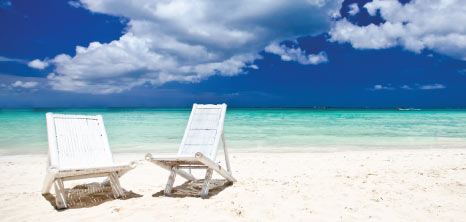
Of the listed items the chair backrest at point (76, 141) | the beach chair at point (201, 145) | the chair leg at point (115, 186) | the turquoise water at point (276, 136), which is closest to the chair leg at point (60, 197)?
the chair backrest at point (76, 141)

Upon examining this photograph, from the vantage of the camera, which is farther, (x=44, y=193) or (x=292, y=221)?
(x=44, y=193)

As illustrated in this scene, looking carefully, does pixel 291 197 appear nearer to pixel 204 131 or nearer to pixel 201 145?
pixel 201 145

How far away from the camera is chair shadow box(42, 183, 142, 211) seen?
12.7ft

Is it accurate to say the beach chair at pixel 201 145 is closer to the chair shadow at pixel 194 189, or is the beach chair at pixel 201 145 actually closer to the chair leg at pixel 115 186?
the chair shadow at pixel 194 189

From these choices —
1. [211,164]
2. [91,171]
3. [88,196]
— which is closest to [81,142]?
[88,196]

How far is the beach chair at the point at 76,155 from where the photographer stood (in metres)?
3.54

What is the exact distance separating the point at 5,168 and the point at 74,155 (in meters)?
3.81

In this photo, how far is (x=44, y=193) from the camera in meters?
4.19

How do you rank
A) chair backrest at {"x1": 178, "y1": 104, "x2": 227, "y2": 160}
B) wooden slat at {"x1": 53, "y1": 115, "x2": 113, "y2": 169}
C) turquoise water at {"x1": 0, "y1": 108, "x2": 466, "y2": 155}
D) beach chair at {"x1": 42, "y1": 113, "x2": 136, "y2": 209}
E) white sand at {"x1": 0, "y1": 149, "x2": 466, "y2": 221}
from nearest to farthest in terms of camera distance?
white sand at {"x1": 0, "y1": 149, "x2": 466, "y2": 221}, beach chair at {"x1": 42, "y1": 113, "x2": 136, "y2": 209}, wooden slat at {"x1": 53, "y1": 115, "x2": 113, "y2": 169}, chair backrest at {"x1": 178, "y1": 104, "x2": 227, "y2": 160}, turquoise water at {"x1": 0, "y1": 108, "x2": 466, "y2": 155}

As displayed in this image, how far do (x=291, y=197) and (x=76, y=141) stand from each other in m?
2.96

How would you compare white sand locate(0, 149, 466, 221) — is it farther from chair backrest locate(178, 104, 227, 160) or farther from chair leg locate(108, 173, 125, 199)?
chair backrest locate(178, 104, 227, 160)

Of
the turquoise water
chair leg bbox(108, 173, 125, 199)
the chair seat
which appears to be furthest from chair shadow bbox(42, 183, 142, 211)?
the turquoise water

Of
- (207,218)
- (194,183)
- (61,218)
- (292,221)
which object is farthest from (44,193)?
(292,221)

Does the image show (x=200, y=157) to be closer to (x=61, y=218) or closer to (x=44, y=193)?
(x=61, y=218)
